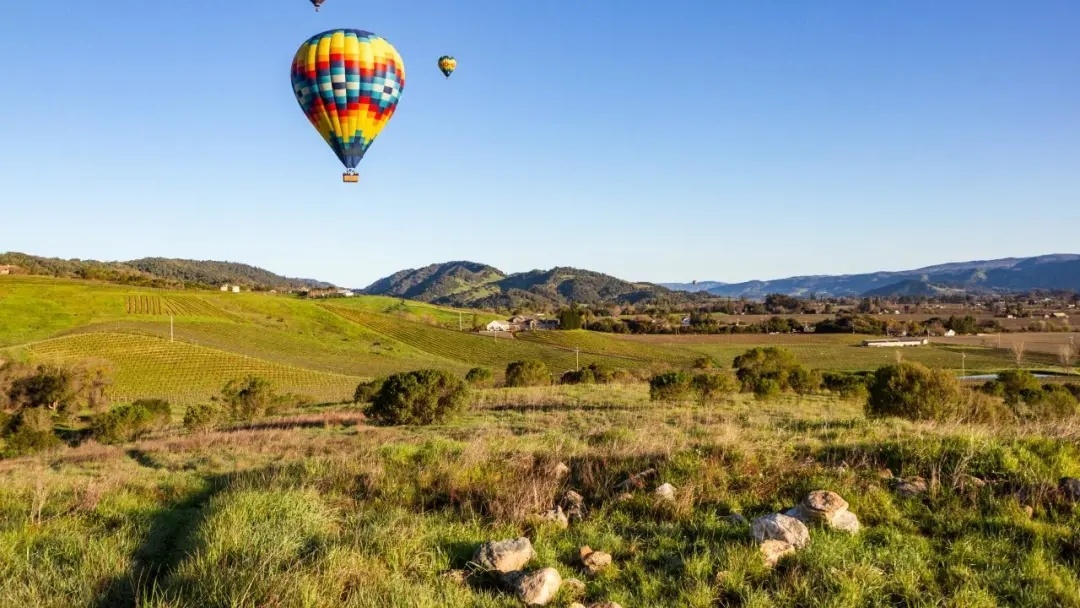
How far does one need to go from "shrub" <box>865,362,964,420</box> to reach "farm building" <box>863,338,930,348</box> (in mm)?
99008

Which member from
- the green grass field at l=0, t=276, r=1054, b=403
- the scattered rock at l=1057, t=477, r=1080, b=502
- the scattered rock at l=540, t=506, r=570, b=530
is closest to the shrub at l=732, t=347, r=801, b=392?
the scattered rock at l=1057, t=477, r=1080, b=502

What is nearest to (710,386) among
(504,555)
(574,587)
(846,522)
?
(846,522)

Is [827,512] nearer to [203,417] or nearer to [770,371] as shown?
[770,371]

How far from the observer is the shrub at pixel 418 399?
24.5 meters

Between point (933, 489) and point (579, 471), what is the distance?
171 inches

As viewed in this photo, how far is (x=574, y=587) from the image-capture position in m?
5.63

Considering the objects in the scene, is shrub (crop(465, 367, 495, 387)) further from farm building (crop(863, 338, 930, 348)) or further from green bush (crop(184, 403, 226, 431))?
farm building (crop(863, 338, 930, 348))

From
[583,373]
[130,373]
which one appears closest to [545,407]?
[583,373]

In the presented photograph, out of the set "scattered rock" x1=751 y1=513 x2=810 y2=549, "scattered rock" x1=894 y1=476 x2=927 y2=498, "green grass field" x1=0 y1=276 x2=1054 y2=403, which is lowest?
"green grass field" x1=0 y1=276 x2=1054 y2=403

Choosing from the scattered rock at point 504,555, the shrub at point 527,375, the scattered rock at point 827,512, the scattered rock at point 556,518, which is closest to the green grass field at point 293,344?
the shrub at point 527,375

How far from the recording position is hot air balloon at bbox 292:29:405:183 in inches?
1158

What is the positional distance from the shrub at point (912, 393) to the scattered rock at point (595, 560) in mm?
19613

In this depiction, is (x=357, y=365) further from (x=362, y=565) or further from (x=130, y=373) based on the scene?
(x=362, y=565)

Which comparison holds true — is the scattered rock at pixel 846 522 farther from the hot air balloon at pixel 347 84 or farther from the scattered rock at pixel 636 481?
the hot air balloon at pixel 347 84
